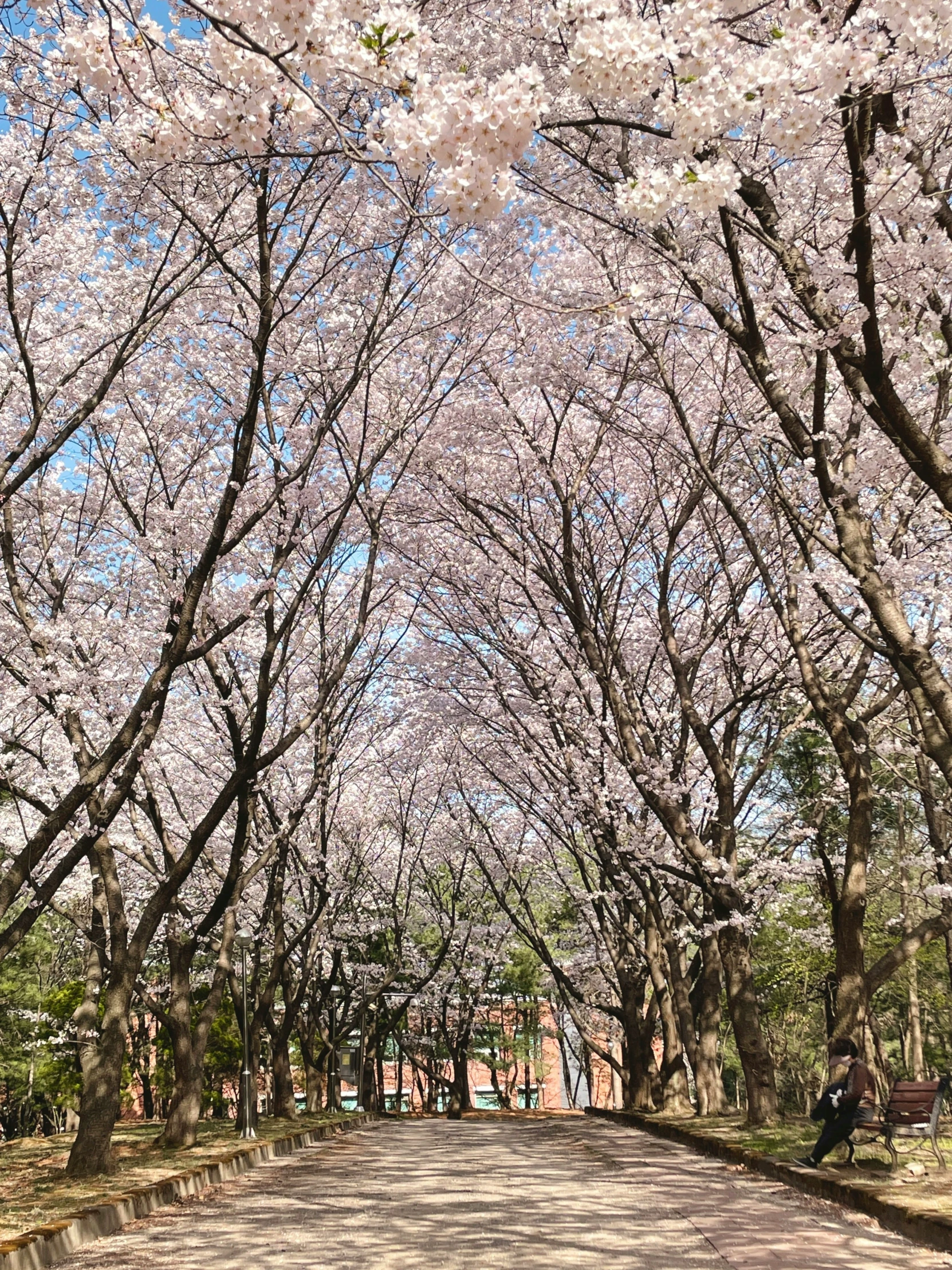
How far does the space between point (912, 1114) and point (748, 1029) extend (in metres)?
4.78

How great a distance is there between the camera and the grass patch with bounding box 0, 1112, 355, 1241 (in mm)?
8203

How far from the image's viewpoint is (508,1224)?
24.6 feet

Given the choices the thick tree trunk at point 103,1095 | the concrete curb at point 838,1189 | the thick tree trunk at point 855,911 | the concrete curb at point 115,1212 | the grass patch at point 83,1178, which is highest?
the thick tree trunk at point 855,911

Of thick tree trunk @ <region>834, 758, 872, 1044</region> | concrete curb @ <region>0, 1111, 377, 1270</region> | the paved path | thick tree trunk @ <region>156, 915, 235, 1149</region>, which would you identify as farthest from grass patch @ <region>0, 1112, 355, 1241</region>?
thick tree trunk @ <region>834, 758, 872, 1044</region>

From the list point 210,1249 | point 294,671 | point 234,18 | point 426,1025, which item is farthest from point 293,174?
point 426,1025

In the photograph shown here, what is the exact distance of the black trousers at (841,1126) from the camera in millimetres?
8945

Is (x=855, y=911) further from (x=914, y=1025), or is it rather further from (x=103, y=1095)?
(x=914, y=1025)

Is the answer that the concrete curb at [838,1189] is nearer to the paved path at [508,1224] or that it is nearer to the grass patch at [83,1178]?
the paved path at [508,1224]

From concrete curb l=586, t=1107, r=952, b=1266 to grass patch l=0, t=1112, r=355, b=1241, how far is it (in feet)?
16.6

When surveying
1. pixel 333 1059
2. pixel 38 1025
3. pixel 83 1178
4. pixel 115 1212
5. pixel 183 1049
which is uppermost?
pixel 38 1025

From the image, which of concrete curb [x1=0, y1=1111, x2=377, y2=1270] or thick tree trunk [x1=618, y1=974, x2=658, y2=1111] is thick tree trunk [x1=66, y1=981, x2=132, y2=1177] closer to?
concrete curb [x1=0, y1=1111, x2=377, y2=1270]

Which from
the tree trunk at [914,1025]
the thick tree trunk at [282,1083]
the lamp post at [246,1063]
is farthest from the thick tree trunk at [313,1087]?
the tree trunk at [914,1025]

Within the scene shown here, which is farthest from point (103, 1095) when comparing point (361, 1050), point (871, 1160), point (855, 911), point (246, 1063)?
point (361, 1050)

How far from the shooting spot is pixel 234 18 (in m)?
4.69
